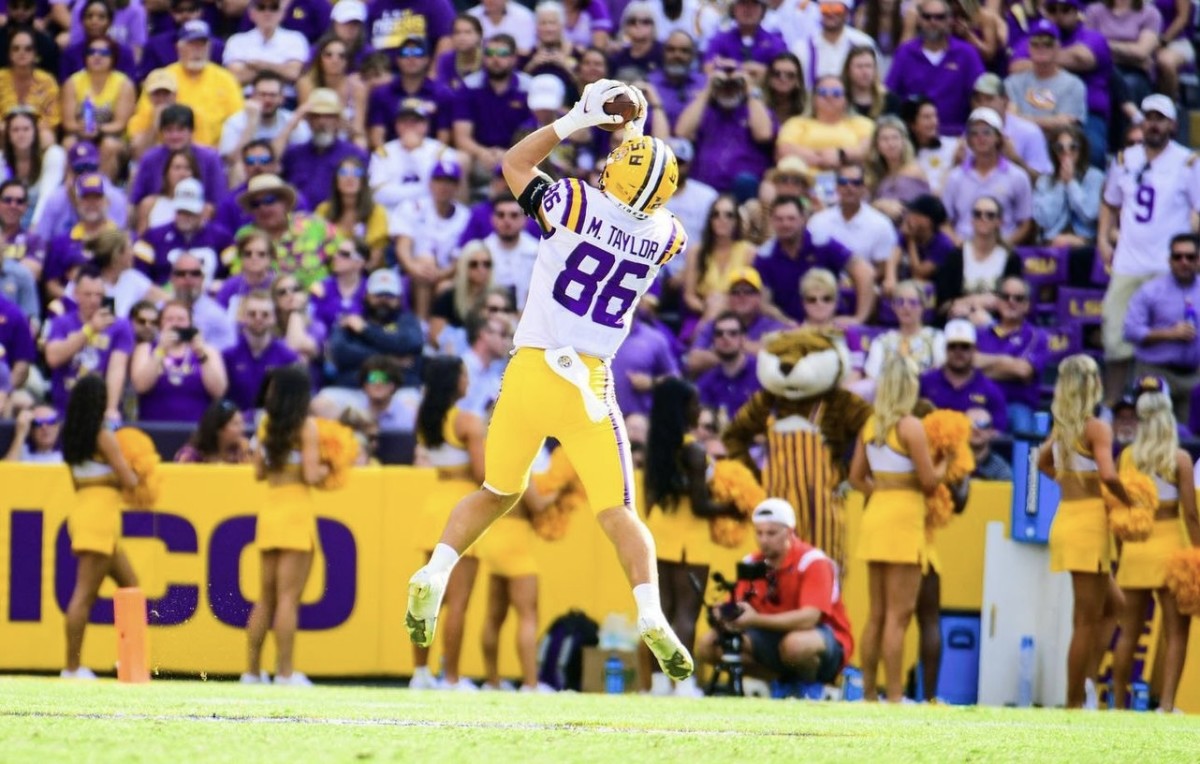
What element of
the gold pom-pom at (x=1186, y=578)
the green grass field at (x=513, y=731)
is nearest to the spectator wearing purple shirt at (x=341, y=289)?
the green grass field at (x=513, y=731)

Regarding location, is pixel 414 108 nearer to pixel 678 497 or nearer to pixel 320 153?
pixel 320 153

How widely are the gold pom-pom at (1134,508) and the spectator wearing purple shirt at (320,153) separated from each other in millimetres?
6515

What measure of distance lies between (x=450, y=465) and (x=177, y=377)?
8.56 feet

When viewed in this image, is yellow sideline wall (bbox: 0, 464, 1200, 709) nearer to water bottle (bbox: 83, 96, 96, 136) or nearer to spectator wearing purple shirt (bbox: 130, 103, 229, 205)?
spectator wearing purple shirt (bbox: 130, 103, 229, 205)

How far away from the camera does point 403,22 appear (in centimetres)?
1695

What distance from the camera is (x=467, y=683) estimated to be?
39.2ft

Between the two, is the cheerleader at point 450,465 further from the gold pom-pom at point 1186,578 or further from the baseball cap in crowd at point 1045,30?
the baseball cap in crowd at point 1045,30

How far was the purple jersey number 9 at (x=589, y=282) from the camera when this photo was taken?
8.28 m

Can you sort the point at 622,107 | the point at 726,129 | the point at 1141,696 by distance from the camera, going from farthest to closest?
the point at 726,129 < the point at 1141,696 < the point at 622,107

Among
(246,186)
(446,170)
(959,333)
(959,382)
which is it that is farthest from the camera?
Answer: (246,186)

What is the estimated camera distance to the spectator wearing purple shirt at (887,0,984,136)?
16.7m

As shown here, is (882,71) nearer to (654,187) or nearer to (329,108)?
(329,108)

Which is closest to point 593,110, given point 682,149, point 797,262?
point 797,262

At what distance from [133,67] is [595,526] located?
21.7 feet
